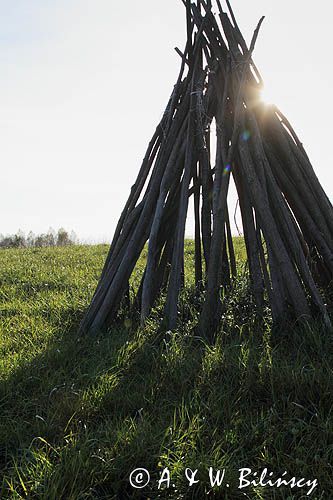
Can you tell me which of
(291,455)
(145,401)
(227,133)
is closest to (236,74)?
(227,133)

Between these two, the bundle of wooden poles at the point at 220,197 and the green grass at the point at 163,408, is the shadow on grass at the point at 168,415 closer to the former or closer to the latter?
the green grass at the point at 163,408

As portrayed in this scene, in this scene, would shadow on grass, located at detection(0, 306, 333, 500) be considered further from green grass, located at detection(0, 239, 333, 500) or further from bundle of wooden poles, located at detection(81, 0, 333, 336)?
bundle of wooden poles, located at detection(81, 0, 333, 336)

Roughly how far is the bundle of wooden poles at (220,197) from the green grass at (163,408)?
11.0 inches

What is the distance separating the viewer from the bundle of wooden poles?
3.27m

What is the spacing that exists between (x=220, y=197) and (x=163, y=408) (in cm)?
169

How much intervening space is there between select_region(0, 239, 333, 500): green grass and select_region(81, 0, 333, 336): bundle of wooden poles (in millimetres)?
280

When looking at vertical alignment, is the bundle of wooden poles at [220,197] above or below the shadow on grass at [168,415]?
above

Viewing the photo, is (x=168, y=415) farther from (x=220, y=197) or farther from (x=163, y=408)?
(x=220, y=197)

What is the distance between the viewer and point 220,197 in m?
3.35

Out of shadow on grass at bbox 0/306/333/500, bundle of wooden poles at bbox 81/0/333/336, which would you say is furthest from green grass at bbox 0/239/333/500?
bundle of wooden poles at bbox 81/0/333/336

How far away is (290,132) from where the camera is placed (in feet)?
12.6

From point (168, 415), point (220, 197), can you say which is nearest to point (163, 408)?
point (168, 415)

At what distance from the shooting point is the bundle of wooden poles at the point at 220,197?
129 inches

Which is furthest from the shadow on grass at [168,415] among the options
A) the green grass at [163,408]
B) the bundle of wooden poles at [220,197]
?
the bundle of wooden poles at [220,197]
